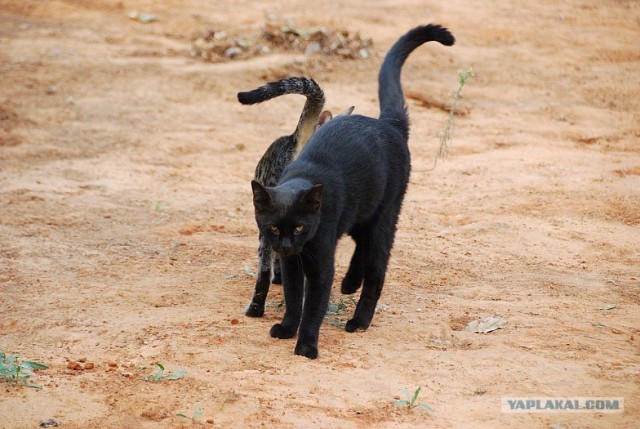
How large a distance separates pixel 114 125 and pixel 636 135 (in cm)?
680

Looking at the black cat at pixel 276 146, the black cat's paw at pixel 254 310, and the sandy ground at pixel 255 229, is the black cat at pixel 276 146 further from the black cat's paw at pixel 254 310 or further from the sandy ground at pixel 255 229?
the sandy ground at pixel 255 229

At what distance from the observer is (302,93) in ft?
20.3

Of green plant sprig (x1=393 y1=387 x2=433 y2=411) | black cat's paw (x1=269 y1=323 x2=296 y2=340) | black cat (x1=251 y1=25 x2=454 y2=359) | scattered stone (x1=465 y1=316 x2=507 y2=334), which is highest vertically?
black cat (x1=251 y1=25 x2=454 y2=359)

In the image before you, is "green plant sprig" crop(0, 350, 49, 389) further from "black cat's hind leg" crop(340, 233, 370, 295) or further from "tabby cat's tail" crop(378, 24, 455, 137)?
"tabby cat's tail" crop(378, 24, 455, 137)

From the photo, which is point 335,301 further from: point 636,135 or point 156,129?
point 636,135

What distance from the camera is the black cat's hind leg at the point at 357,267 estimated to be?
233 inches

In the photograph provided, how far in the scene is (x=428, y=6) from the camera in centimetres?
1553

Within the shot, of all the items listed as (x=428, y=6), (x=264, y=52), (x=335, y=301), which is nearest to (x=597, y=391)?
(x=335, y=301)

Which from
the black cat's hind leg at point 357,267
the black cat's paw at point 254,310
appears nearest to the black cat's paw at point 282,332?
the black cat's paw at point 254,310

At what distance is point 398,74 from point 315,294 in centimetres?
219

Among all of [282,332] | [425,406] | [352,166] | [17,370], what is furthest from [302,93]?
[17,370]

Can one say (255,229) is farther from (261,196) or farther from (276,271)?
(261,196)

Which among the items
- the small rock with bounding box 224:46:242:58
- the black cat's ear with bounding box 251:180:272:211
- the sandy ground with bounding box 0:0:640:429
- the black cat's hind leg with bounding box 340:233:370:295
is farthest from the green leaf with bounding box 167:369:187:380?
the small rock with bounding box 224:46:242:58

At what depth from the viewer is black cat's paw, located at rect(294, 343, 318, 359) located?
504 centimetres
